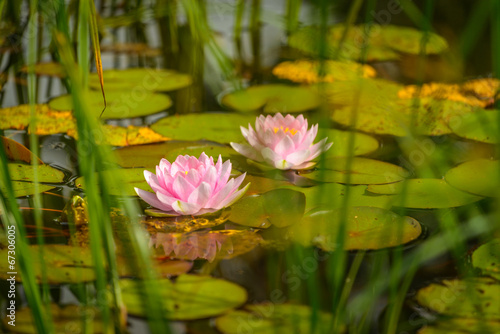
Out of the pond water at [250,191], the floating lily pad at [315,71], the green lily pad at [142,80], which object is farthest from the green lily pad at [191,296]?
the floating lily pad at [315,71]

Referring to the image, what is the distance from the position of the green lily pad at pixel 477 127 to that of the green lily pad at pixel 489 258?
0.47m

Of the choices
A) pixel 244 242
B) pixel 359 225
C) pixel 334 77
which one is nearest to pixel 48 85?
pixel 334 77

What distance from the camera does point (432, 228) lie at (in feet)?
3.79

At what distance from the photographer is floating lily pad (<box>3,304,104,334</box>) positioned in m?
0.88

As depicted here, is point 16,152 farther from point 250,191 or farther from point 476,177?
point 476,177

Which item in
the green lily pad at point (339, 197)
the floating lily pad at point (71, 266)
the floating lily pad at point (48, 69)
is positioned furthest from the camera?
the floating lily pad at point (48, 69)

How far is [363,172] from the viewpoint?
1.36 m

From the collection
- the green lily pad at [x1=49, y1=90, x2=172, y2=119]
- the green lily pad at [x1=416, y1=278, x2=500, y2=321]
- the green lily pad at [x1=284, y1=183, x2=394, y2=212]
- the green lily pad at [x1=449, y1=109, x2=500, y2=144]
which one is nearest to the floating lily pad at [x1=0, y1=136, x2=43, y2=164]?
the green lily pad at [x1=49, y1=90, x2=172, y2=119]

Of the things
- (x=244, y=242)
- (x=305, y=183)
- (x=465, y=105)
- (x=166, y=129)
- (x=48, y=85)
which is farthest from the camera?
(x=48, y=85)

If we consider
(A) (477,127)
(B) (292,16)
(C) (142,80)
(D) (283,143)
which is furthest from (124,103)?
(A) (477,127)

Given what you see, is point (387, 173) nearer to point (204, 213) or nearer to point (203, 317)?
point (204, 213)

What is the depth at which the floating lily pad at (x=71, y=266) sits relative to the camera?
994 millimetres

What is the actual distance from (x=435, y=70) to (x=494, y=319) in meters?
1.29

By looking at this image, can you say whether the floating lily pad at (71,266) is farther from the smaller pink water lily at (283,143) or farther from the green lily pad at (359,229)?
the smaller pink water lily at (283,143)
